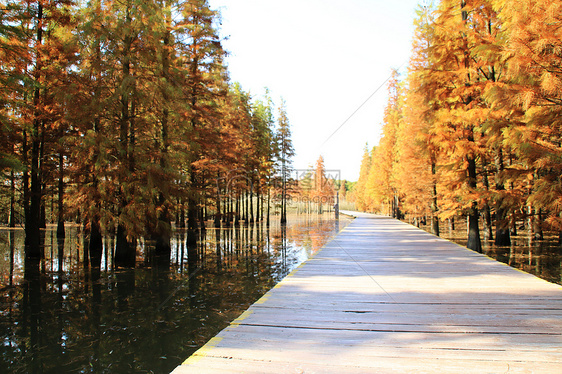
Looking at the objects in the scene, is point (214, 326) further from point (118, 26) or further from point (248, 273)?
point (118, 26)

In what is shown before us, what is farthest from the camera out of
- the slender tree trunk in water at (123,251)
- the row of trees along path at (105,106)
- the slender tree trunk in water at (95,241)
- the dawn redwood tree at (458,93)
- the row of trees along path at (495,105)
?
the slender tree trunk in water at (95,241)

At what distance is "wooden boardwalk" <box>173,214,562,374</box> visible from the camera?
2.88m

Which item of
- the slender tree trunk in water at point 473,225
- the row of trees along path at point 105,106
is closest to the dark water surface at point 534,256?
the slender tree trunk in water at point 473,225

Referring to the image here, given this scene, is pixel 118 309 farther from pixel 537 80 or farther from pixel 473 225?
pixel 473 225

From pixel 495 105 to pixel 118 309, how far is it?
11.6 metres

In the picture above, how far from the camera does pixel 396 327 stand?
12.4ft

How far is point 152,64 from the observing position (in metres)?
13.4

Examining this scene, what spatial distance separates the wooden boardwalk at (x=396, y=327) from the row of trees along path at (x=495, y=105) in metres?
4.02

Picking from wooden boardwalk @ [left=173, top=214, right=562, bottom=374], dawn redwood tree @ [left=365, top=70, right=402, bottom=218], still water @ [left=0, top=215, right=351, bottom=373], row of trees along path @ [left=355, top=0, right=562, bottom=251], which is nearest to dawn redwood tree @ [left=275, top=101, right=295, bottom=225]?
dawn redwood tree @ [left=365, top=70, right=402, bottom=218]

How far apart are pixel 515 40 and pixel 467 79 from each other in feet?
17.9

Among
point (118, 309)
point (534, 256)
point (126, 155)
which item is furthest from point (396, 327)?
point (534, 256)

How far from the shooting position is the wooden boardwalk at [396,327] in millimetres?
2875

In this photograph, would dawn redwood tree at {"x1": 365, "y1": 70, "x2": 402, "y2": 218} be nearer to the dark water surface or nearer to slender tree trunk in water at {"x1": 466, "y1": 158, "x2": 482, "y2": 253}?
the dark water surface

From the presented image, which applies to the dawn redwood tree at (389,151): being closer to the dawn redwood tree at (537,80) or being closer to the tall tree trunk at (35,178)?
the dawn redwood tree at (537,80)
